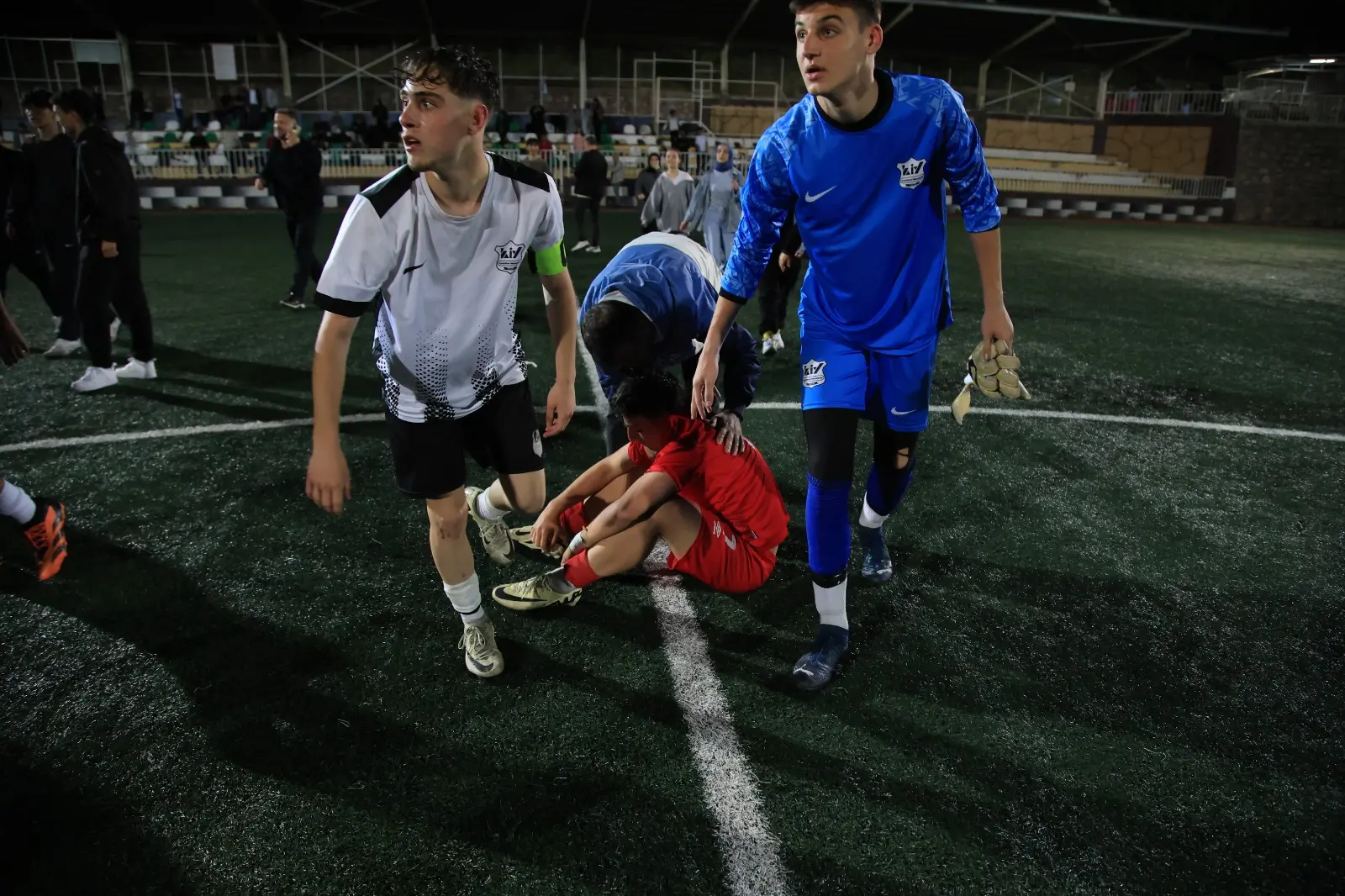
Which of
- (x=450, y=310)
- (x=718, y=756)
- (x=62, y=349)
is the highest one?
(x=450, y=310)

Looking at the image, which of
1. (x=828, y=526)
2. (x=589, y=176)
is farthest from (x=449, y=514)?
(x=589, y=176)

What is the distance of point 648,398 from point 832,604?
109 cm

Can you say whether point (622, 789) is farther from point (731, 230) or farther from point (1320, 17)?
point (1320, 17)

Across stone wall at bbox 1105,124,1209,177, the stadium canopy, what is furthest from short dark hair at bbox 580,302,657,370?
stone wall at bbox 1105,124,1209,177

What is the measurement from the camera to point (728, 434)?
11.5 ft

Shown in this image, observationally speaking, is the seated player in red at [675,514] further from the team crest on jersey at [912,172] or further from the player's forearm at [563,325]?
the team crest on jersey at [912,172]

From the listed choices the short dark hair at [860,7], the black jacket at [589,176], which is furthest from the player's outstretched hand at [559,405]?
the black jacket at [589,176]

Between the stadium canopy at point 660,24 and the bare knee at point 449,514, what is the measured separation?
29.2 m

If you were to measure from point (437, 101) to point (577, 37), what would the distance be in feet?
107

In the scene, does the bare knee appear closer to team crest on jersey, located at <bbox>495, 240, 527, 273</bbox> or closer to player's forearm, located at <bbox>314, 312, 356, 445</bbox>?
player's forearm, located at <bbox>314, 312, 356, 445</bbox>

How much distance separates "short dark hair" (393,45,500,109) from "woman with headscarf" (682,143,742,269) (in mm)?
8458

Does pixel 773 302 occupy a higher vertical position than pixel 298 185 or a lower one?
lower

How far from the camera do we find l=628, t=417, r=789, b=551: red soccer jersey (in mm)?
3469

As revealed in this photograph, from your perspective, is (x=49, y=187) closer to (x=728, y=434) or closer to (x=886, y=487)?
(x=728, y=434)
